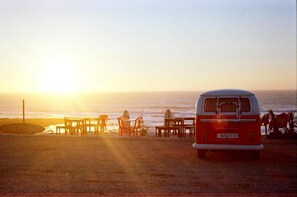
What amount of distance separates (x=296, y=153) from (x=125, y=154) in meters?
5.36

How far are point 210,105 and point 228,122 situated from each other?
2.49 feet

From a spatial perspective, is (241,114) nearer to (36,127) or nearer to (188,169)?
(188,169)

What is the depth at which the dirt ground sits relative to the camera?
361 inches

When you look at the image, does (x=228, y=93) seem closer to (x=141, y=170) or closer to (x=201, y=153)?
(x=201, y=153)

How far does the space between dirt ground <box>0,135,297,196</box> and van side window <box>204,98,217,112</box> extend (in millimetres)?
1471

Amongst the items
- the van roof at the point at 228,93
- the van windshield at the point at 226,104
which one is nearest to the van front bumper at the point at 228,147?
the van windshield at the point at 226,104

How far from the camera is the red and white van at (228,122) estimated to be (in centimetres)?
1260

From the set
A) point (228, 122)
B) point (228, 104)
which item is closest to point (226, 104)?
point (228, 104)

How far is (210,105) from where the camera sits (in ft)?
43.2

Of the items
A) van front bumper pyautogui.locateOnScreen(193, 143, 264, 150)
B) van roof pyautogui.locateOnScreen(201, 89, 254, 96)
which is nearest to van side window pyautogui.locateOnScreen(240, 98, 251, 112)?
van roof pyautogui.locateOnScreen(201, 89, 254, 96)

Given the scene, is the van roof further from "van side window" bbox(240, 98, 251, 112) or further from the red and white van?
"van side window" bbox(240, 98, 251, 112)

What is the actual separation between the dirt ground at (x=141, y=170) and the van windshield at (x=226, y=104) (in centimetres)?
147

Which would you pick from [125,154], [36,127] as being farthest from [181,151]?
[36,127]

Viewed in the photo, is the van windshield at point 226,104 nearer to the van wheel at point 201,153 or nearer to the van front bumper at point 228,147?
the van front bumper at point 228,147
